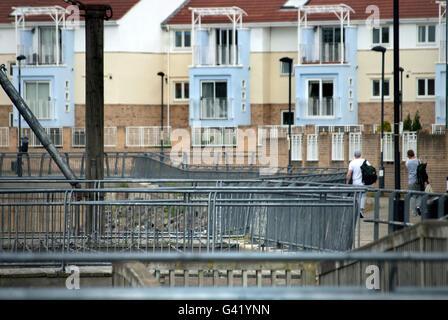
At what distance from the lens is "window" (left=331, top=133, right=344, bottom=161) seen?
1569 inches

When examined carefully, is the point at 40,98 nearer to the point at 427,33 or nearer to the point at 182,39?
the point at 182,39

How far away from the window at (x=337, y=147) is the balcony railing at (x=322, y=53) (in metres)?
15.9

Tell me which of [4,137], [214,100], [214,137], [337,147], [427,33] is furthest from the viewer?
[214,100]

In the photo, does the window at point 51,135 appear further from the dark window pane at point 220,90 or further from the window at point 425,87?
the window at point 425,87

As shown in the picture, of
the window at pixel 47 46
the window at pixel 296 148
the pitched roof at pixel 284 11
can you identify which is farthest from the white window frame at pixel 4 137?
the window at pixel 296 148

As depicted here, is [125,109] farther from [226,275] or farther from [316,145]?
[226,275]

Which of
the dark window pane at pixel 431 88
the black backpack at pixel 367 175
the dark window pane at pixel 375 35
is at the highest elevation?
the dark window pane at pixel 375 35

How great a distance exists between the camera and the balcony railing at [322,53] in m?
55.2

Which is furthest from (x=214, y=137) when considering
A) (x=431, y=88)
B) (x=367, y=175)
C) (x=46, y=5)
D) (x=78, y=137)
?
(x=367, y=175)

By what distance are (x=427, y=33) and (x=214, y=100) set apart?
46.0 feet

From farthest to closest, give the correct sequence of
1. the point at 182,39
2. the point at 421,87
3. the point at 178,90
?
the point at 178,90 < the point at 182,39 < the point at 421,87

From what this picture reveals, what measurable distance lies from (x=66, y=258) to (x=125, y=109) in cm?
5227

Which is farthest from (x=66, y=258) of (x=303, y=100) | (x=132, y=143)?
(x=303, y=100)

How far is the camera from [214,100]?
57.0 meters
